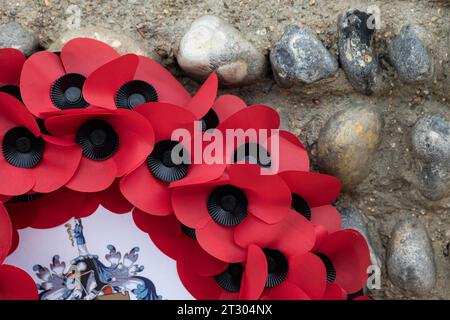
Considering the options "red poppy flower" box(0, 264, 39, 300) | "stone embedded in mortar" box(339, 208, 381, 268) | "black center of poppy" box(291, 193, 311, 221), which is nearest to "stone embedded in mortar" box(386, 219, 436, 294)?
"stone embedded in mortar" box(339, 208, 381, 268)

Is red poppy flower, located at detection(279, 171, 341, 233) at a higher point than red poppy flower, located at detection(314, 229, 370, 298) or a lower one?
higher

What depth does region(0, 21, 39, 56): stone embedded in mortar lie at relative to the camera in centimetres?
95

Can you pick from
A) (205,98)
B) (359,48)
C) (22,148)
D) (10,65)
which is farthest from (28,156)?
(359,48)

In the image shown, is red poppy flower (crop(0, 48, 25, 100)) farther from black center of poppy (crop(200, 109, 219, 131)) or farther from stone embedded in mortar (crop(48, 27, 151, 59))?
black center of poppy (crop(200, 109, 219, 131))

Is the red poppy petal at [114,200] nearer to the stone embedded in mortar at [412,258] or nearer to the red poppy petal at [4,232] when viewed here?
the red poppy petal at [4,232]

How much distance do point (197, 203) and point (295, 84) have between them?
20 centimetres

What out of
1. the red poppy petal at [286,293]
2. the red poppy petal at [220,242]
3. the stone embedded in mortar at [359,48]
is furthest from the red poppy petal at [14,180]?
the stone embedded in mortar at [359,48]

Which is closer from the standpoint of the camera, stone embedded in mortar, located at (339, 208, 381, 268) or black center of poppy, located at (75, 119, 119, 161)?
black center of poppy, located at (75, 119, 119, 161)

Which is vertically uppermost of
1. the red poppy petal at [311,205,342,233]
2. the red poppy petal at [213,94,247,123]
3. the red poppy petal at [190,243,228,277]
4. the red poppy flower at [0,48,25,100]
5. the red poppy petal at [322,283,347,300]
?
the red poppy flower at [0,48,25,100]

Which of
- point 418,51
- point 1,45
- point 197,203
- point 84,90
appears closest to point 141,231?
point 197,203

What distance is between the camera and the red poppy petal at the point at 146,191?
2.89 ft

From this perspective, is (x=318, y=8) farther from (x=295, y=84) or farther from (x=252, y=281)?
(x=252, y=281)

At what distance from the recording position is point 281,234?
0.89 meters

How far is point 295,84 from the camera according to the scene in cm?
96
